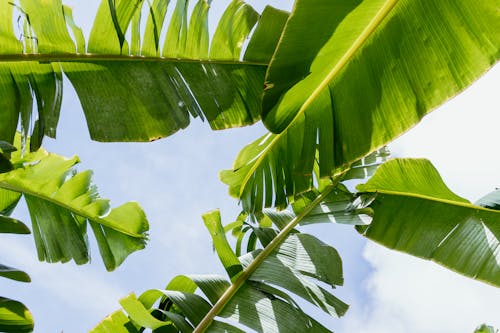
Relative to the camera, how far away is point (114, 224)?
2.27 m

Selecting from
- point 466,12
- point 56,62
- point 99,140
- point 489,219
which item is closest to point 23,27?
point 56,62

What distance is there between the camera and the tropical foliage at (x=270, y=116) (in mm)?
1413

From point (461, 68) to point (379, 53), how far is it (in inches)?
9.2

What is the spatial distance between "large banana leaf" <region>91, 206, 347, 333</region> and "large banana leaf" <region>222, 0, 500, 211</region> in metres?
0.35

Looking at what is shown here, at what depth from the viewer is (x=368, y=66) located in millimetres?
1515

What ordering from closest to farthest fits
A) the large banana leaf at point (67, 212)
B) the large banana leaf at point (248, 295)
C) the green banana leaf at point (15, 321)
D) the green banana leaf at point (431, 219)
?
the green banana leaf at point (15, 321)
the large banana leaf at point (248, 295)
the green banana leaf at point (431, 219)
the large banana leaf at point (67, 212)

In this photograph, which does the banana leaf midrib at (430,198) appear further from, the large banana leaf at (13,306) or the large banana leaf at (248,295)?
the large banana leaf at (13,306)

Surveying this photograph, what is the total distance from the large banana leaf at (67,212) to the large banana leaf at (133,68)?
0.48m

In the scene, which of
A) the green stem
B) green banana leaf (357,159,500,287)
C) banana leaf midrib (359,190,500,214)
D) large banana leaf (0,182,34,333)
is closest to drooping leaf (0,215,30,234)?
large banana leaf (0,182,34,333)

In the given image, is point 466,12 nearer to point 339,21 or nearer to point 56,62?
point 339,21

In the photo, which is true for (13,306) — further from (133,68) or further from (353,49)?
(353,49)

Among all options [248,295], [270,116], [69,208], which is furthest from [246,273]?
[69,208]

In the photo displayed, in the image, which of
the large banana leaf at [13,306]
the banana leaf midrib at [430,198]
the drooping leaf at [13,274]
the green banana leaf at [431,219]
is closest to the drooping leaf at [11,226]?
the large banana leaf at [13,306]

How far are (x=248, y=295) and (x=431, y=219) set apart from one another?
2.85 ft
